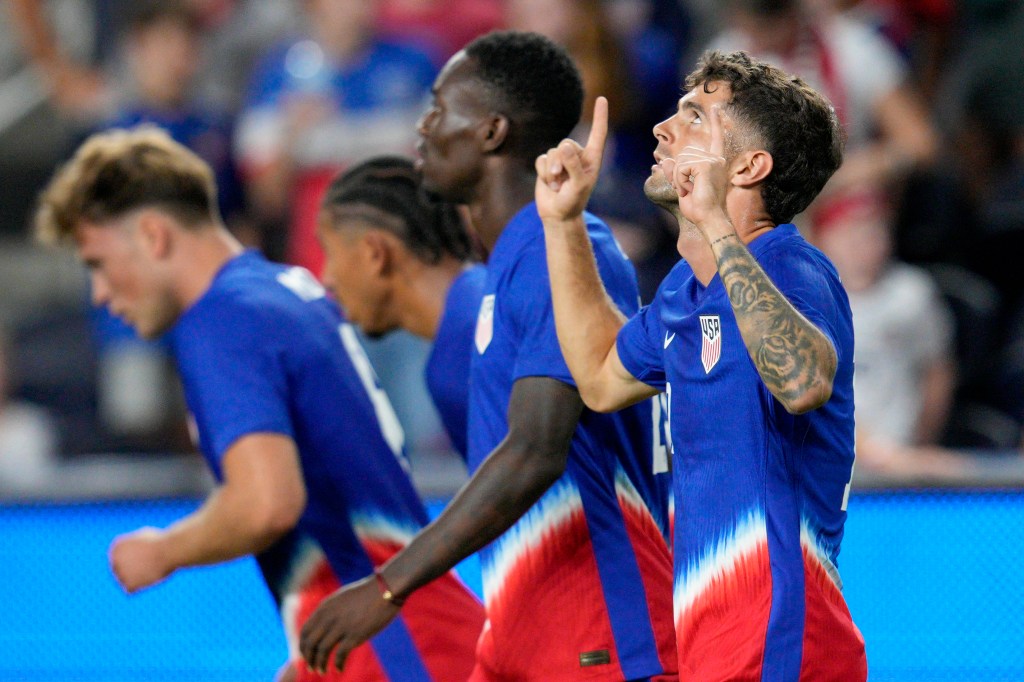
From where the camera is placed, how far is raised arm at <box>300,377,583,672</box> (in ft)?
9.82

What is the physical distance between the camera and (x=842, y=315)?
2.59m

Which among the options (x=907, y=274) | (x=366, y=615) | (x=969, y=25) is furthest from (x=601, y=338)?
(x=969, y=25)

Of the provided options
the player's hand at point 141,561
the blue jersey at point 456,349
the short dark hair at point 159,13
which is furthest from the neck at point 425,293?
the short dark hair at point 159,13

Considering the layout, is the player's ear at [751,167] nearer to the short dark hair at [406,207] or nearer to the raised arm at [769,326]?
the raised arm at [769,326]

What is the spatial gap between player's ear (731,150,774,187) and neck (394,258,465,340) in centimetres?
134

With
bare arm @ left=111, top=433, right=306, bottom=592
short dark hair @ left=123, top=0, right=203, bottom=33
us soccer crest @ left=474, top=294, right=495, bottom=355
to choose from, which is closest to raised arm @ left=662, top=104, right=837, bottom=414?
us soccer crest @ left=474, top=294, right=495, bottom=355

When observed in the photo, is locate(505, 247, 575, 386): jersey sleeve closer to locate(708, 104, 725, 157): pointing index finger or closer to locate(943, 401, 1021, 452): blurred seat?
locate(708, 104, 725, 157): pointing index finger

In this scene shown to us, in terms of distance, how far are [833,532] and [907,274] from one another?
3876 mm

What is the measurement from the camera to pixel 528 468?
299 centimetres

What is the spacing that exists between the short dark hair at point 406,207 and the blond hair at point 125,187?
0.35 m

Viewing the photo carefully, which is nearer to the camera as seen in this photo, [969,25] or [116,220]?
[116,220]

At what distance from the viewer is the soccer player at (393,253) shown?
3.92 m

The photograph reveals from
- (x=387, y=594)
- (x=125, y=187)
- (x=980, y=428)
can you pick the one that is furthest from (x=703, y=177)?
(x=980, y=428)

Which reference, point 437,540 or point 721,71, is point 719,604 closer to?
point 437,540
